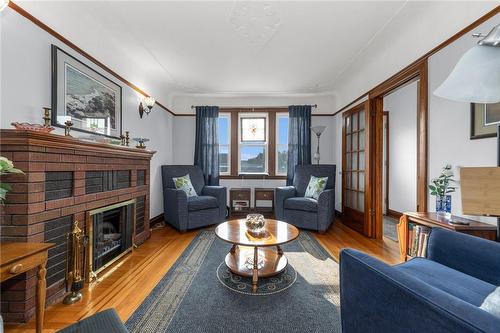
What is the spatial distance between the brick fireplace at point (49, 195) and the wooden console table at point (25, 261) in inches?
9.2

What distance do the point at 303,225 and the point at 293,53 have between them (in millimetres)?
2473

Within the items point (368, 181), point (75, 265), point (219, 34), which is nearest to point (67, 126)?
point (75, 265)

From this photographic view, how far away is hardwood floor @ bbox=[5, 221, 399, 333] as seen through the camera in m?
1.53

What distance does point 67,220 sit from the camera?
5.71 ft

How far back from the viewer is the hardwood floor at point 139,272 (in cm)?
153

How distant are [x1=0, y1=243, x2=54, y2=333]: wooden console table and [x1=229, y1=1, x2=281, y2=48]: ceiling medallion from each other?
2342 millimetres

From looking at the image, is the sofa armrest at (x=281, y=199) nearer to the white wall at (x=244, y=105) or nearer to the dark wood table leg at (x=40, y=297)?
the white wall at (x=244, y=105)

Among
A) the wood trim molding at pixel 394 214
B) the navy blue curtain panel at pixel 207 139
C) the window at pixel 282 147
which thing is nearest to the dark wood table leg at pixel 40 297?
the navy blue curtain panel at pixel 207 139

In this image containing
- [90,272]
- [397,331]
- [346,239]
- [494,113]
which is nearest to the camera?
[397,331]

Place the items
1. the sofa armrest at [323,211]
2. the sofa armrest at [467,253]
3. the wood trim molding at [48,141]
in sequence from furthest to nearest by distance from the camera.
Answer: the sofa armrest at [323,211]
the wood trim molding at [48,141]
the sofa armrest at [467,253]

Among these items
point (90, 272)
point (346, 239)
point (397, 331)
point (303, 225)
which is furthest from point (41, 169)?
point (346, 239)

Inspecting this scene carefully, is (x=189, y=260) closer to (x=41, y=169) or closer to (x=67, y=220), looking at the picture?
(x=67, y=220)

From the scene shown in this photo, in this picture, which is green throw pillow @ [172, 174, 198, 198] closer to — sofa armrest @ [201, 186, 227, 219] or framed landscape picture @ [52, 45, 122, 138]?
sofa armrest @ [201, 186, 227, 219]

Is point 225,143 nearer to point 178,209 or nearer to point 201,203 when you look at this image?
point 201,203
